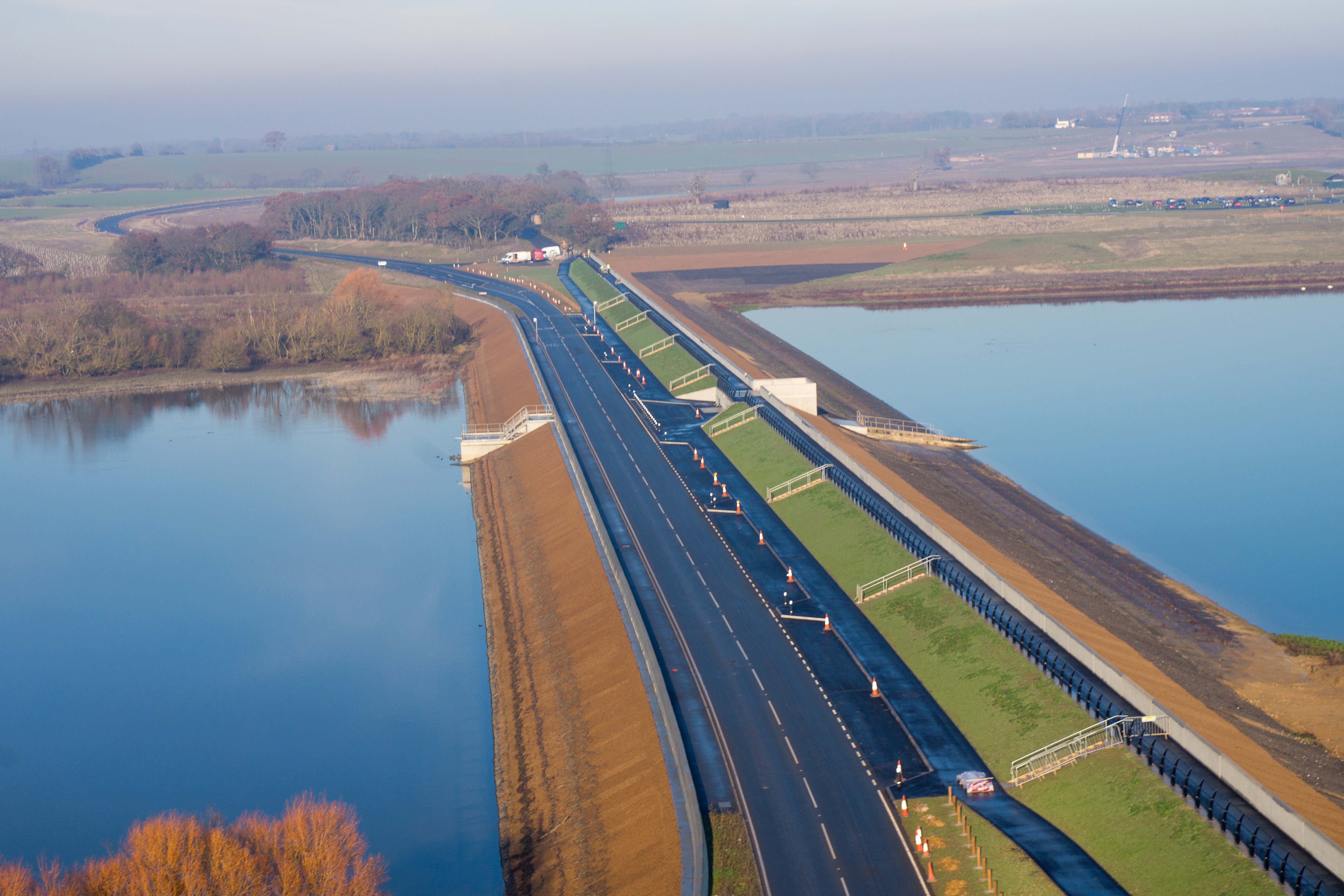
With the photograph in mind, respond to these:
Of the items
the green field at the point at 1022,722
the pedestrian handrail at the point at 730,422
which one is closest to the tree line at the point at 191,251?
the pedestrian handrail at the point at 730,422

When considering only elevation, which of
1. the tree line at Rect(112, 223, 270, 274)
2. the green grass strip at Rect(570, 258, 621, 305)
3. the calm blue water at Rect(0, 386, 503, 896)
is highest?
the tree line at Rect(112, 223, 270, 274)

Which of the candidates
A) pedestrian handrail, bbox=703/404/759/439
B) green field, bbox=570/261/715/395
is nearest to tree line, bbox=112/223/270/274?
green field, bbox=570/261/715/395

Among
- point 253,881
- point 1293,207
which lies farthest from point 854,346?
point 1293,207

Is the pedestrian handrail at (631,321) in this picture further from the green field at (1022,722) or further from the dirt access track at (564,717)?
the green field at (1022,722)

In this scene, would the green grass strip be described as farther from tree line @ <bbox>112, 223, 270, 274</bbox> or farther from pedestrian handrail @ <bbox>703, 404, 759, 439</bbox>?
pedestrian handrail @ <bbox>703, 404, 759, 439</bbox>

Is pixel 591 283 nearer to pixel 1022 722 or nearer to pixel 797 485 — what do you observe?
pixel 797 485

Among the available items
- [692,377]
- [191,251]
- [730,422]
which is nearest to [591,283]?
[692,377]
